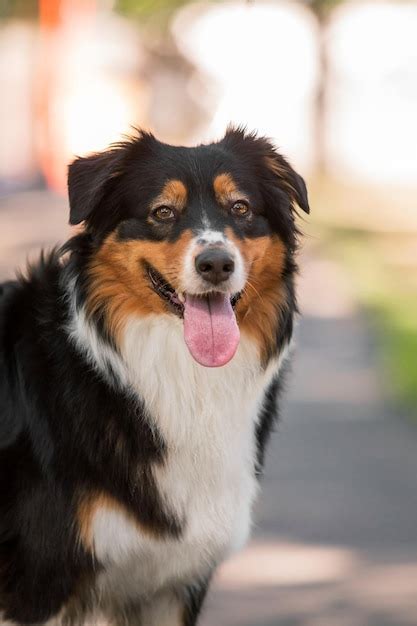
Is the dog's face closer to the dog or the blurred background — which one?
the dog

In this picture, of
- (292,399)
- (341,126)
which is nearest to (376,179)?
(341,126)

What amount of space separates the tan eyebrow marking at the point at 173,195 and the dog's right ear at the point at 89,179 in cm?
21

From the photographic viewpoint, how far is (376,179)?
30547 mm

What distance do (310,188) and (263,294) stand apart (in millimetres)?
21801

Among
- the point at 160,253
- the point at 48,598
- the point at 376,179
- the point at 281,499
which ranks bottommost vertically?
the point at 376,179

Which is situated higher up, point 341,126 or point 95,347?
point 95,347

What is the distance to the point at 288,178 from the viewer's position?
5.33m

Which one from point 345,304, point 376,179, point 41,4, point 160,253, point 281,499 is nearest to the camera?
point 160,253

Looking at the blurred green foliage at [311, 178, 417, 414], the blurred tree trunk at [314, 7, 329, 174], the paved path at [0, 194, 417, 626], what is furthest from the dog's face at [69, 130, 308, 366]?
the blurred tree trunk at [314, 7, 329, 174]

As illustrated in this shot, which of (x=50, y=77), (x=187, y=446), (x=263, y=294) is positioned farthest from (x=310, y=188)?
(x=187, y=446)

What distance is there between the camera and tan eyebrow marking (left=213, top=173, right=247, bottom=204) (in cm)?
504

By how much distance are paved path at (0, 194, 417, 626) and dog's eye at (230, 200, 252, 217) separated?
5.56 feet

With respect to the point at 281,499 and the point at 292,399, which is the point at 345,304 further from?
the point at 281,499

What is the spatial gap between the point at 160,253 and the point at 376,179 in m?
26.1
